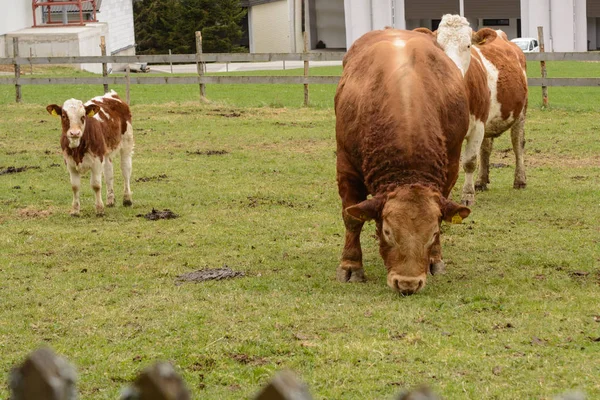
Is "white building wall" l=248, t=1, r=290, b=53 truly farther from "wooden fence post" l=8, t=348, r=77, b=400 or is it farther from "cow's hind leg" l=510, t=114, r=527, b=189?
"wooden fence post" l=8, t=348, r=77, b=400

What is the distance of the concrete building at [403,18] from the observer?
50625 mm

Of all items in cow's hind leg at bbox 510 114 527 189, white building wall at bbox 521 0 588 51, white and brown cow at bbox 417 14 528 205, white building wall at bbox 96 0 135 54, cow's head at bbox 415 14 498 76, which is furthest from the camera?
white building wall at bbox 96 0 135 54

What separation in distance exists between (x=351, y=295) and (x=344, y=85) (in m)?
1.90

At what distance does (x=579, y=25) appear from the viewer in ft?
167

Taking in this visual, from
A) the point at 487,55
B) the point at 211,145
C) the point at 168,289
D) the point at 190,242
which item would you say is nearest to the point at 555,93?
the point at 211,145

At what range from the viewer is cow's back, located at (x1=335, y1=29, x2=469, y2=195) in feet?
23.8

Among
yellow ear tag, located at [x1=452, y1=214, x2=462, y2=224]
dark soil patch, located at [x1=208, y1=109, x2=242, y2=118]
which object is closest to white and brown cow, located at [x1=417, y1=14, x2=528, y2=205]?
yellow ear tag, located at [x1=452, y1=214, x2=462, y2=224]

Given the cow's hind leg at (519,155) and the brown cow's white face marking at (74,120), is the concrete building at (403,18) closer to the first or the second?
the cow's hind leg at (519,155)

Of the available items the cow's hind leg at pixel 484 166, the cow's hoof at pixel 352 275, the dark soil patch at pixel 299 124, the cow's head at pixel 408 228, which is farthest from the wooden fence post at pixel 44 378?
the dark soil patch at pixel 299 124

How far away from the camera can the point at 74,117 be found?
10.6 meters

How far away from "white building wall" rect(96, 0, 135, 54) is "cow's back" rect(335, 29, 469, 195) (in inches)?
1845

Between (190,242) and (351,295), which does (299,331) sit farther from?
(190,242)

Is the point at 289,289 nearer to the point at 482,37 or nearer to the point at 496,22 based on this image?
the point at 482,37

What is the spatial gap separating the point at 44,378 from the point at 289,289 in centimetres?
572
